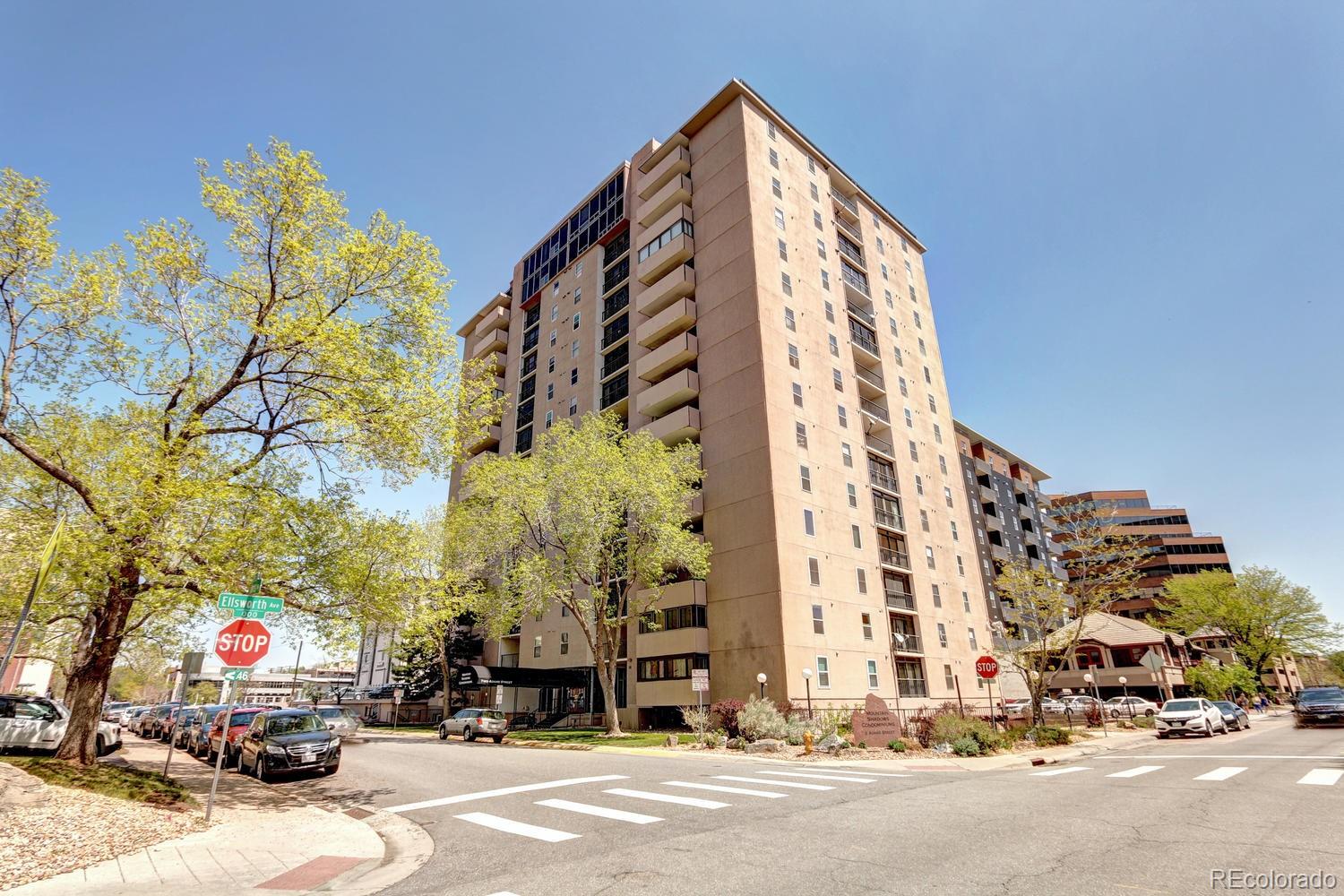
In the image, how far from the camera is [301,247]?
1357 cm

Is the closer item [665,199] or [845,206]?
[665,199]

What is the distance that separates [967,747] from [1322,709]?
81.2 feet

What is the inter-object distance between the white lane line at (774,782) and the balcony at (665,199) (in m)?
39.1

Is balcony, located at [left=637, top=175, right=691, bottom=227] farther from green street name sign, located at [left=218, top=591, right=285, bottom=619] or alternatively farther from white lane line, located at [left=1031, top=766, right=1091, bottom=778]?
green street name sign, located at [left=218, top=591, right=285, bottom=619]

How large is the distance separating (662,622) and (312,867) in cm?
2860

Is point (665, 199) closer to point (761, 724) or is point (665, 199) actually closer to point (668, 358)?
point (668, 358)

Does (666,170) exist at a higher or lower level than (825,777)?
higher

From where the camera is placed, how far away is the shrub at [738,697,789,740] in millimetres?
23594

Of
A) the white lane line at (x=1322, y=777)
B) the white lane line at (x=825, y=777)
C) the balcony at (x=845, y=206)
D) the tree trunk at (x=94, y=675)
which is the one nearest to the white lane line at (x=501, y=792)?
the white lane line at (x=825, y=777)

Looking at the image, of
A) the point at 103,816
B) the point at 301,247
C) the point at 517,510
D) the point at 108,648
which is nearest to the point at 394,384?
the point at 301,247

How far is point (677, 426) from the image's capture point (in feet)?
125

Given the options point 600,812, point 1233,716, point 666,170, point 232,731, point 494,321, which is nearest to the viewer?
point 600,812

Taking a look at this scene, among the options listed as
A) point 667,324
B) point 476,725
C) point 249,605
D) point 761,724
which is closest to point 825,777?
point 761,724

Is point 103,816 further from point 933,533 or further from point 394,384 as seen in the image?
point 933,533
